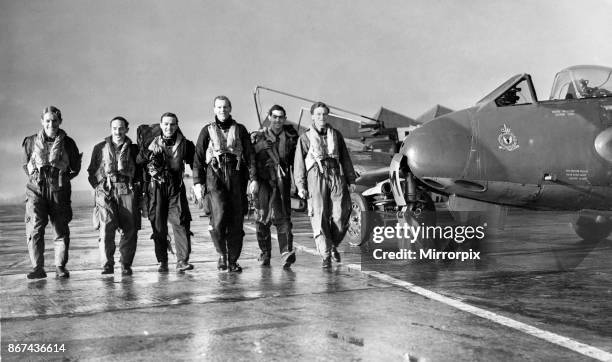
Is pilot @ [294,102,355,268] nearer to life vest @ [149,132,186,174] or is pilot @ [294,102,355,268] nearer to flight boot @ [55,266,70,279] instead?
life vest @ [149,132,186,174]

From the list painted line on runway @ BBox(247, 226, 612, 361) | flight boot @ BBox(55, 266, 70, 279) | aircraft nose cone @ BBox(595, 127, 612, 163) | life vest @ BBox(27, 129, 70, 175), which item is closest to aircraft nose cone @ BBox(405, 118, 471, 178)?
aircraft nose cone @ BBox(595, 127, 612, 163)

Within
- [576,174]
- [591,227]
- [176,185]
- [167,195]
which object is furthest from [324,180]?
[591,227]

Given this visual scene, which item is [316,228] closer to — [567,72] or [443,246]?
[443,246]

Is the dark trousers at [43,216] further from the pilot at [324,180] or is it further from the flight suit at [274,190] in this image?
the pilot at [324,180]

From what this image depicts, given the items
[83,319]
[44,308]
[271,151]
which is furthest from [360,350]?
[271,151]

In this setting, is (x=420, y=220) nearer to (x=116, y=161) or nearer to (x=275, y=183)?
(x=275, y=183)

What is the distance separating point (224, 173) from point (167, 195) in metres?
0.82

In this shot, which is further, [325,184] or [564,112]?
[564,112]

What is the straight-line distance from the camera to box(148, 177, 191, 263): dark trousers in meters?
7.34

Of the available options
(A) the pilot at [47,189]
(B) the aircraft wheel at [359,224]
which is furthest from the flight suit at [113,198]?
(B) the aircraft wheel at [359,224]

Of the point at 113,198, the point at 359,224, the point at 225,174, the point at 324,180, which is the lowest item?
the point at 359,224

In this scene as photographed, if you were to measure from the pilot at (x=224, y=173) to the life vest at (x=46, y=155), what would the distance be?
62.8 inches

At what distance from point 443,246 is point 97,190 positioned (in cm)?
522

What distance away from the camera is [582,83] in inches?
327
